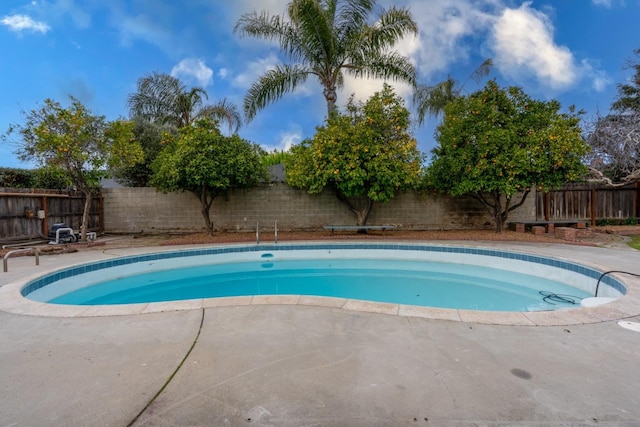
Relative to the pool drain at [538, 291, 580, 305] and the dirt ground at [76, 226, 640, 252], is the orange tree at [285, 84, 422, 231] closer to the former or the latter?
the dirt ground at [76, 226, 640, 252]

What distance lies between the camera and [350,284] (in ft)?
22.9

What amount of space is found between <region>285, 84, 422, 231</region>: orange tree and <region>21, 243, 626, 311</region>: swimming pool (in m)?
2.06

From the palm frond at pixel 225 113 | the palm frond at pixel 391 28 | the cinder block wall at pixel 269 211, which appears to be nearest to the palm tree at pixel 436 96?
the palm frond at pixel 391 28

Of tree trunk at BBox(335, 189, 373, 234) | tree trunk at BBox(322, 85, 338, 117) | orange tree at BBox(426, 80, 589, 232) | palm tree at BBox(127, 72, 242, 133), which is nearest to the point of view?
orange tree at BBox(426, 80, 589, 232)

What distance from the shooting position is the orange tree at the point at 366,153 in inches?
388

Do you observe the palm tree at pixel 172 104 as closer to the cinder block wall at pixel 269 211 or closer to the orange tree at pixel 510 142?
the cinder block wall at pixel 269 211

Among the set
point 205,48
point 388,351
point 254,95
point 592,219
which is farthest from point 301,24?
point 592,219

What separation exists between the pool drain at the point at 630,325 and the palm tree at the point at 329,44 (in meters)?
9.59

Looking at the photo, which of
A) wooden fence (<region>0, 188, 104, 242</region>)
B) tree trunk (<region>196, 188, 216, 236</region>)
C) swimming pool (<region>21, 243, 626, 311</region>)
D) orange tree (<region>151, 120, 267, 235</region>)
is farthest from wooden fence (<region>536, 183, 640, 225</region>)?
wooden fence (<region>0, 188, 104, 242</region>)

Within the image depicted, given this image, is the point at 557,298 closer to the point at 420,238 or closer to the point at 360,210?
the point at 420,238

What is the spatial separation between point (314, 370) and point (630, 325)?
3222mm

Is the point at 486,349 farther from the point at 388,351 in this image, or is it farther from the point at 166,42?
the point at 166,42

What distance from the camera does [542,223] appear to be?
36.2 feet

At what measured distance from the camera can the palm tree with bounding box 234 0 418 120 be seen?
11.2 meters
